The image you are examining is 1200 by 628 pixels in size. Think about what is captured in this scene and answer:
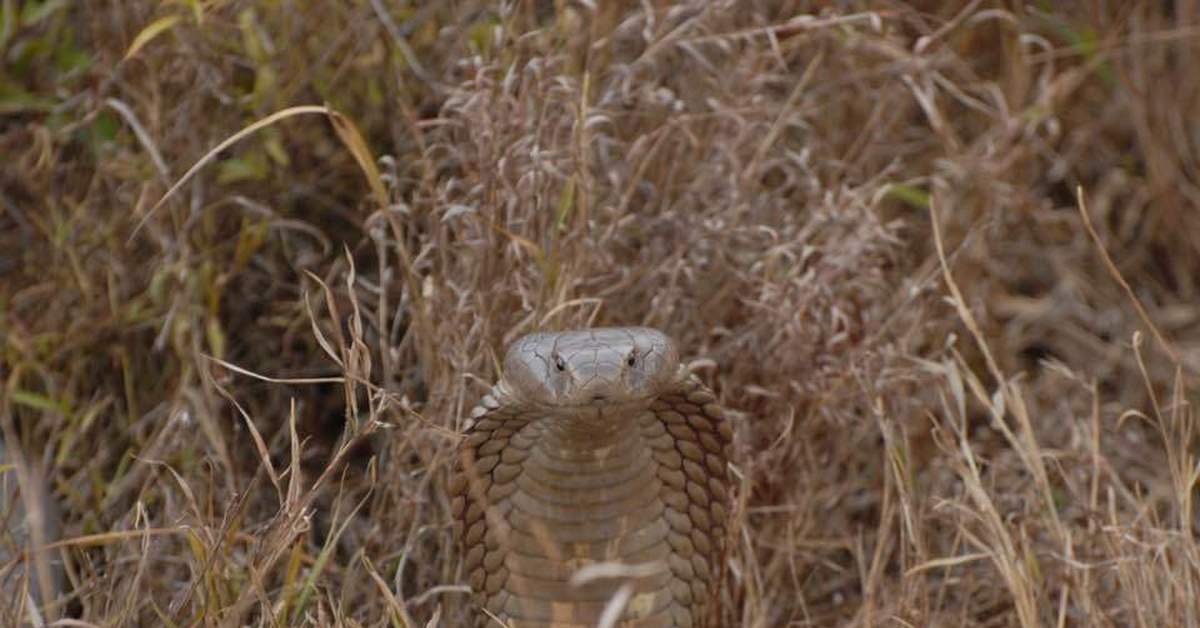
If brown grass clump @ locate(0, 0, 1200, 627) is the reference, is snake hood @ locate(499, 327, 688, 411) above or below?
above

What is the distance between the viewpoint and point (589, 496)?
221 centimetres

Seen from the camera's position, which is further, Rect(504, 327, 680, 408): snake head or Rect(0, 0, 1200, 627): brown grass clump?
Rect(0, 0, 1200, 627): brown grass clump

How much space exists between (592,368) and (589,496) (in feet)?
0.83

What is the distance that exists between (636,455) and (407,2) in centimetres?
113

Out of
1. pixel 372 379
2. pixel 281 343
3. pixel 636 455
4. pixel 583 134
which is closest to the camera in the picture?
pixel 636 455

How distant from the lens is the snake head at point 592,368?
6.60 ft

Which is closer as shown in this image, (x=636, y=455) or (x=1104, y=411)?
(x=636, y=455)

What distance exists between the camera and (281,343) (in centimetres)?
298

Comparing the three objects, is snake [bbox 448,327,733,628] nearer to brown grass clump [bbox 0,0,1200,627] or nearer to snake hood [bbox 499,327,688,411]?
snake hood [bbox 499,327,688,411]

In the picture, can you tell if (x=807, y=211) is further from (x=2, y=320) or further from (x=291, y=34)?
(x=2, y=320)

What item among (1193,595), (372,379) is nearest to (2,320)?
(372,379)

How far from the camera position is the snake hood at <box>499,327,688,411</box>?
2012 mm

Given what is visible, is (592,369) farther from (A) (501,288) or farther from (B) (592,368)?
(A) (501,288)

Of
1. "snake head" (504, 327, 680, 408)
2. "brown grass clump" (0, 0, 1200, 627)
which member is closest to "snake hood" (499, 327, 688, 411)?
"snake head" (504, 327, 680, 408)
